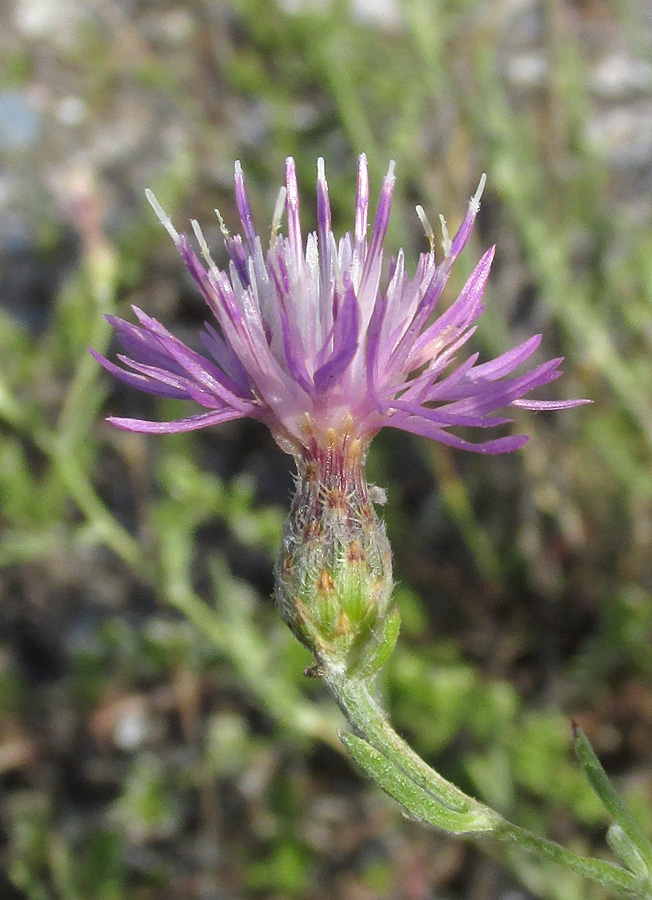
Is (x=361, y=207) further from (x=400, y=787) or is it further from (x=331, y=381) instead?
(x=400, y=787)

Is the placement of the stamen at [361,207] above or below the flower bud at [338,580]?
above

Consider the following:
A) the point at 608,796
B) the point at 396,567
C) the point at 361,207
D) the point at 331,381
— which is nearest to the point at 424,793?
the point at 608,796

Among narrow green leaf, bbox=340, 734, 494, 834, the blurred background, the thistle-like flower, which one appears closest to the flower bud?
the thistle-like flower

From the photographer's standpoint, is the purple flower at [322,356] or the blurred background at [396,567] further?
the blurred background at [396,567]

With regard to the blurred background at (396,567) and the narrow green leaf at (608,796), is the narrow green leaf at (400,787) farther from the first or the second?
the blurred background at (396,567)

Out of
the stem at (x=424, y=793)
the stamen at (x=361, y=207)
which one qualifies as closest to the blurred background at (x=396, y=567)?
the stem at (x=424, y=793)

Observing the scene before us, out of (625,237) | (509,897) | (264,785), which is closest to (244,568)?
(264,785)

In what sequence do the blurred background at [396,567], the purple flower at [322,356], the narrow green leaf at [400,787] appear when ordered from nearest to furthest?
the narrow green leaf at [400,787]
the purple flower at [322,356]
the blurred background at [396,567]
